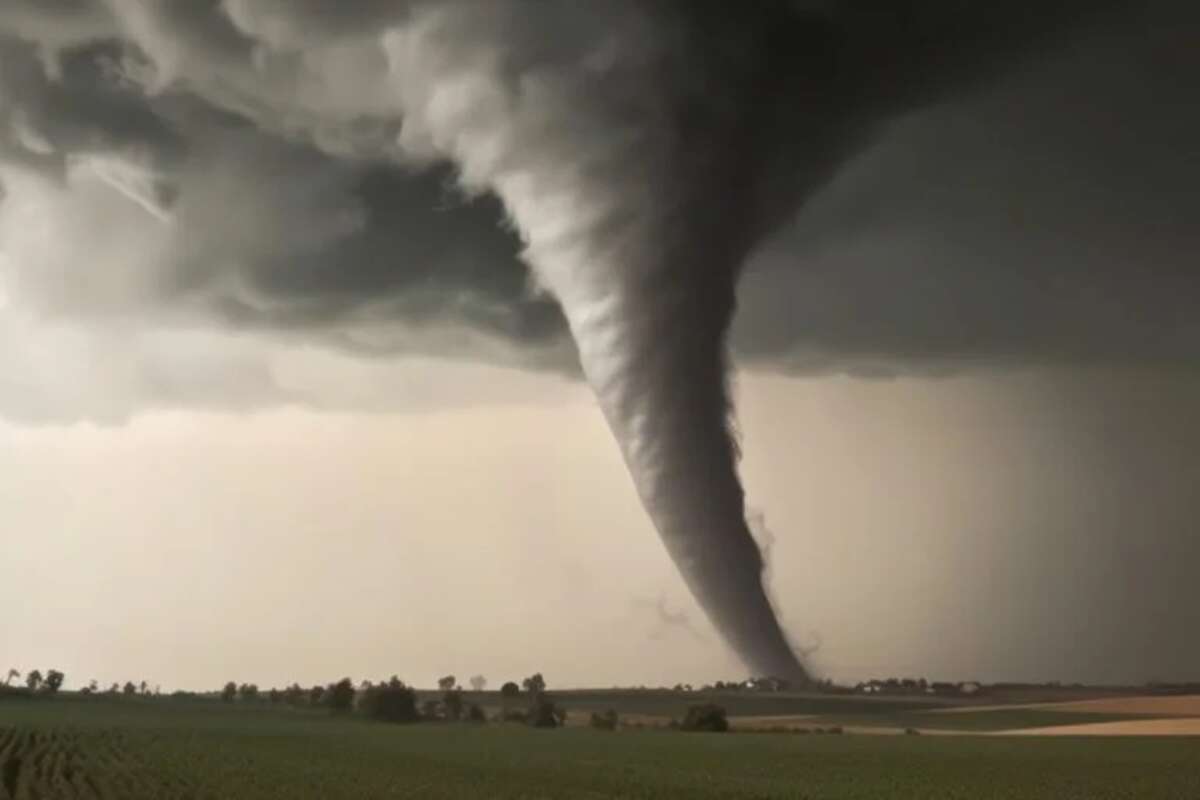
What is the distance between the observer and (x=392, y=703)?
415 ft

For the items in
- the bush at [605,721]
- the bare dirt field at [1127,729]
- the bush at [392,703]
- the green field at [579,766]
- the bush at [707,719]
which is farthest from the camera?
the bush at [392,703]

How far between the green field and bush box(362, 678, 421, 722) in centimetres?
3909

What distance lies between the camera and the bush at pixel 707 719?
10169cm

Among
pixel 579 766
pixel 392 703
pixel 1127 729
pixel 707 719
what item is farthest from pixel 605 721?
pixel 579 766

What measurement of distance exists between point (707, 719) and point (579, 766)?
2027 inches

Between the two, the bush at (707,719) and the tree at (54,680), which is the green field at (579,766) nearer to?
the bush at (707,719)

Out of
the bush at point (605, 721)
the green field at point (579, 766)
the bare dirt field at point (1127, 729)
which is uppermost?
the bush at point (605, 721)

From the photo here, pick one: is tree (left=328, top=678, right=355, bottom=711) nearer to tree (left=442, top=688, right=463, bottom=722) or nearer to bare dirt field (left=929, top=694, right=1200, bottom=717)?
tree (left=442, top=688, right=463, bottom=722)

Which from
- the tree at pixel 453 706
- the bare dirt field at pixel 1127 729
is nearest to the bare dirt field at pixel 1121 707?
the bare dirt field at pixel 1127 729

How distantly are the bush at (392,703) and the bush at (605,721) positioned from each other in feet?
77.2

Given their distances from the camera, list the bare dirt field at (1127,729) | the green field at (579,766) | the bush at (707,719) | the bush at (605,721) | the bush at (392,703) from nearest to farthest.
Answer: the green field at (579,766) → the bare dirt field at (1127,729) → the bush at (707,719) → the bush at (605,721) → the bush at (392,703)

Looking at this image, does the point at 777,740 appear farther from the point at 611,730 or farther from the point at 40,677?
the point at 40,677

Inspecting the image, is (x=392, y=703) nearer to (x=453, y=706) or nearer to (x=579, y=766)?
(x=453, y=706)

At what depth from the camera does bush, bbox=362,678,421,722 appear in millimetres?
126375
